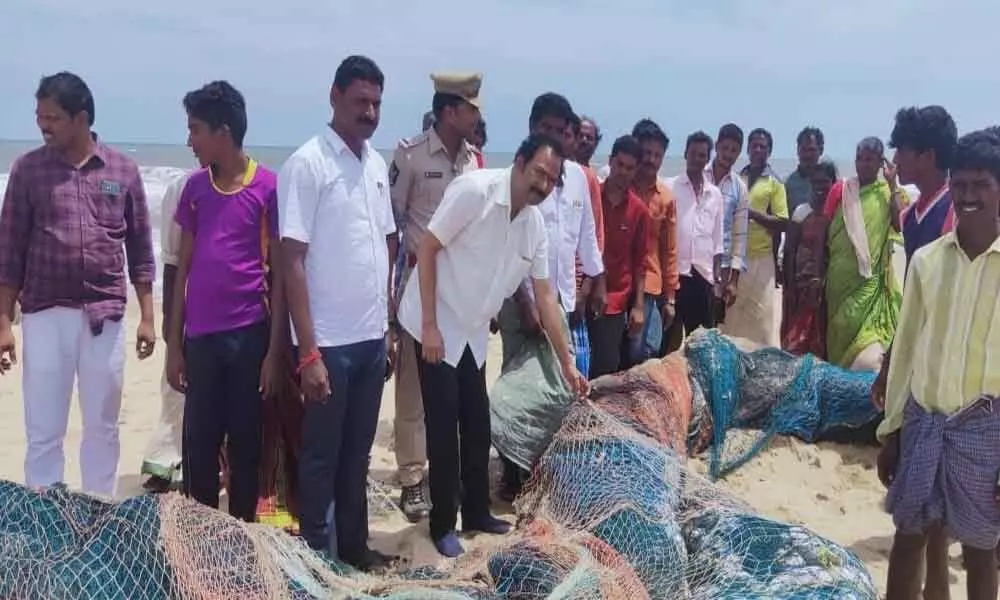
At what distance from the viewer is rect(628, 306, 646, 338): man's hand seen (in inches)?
206

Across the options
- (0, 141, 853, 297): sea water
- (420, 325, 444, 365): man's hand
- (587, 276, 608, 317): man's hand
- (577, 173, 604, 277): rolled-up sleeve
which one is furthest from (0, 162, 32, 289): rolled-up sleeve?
(0, 141, 853, 297): sea water

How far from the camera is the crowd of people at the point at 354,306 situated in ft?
9.69

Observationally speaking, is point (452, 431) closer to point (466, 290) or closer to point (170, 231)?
point (466, 290)

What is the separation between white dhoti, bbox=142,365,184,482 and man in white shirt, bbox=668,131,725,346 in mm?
3216

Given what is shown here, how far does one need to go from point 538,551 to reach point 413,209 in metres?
2.05

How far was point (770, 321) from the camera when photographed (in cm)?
696

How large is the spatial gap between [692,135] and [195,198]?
3854mm

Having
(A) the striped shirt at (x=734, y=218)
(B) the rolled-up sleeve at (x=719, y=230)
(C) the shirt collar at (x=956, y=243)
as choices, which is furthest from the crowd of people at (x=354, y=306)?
(A) the striped shirt at (x=734, y=218)

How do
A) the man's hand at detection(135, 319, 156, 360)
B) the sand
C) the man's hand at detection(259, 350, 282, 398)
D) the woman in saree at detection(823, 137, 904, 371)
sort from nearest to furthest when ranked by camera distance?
the man's hand at detection(259, 350, 282, 398), the man's hand at detection(135, 319, 156, 360), the sand, the woman in saree at detection(823, 137, 904, 371)

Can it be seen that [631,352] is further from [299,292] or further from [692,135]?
[299,292]

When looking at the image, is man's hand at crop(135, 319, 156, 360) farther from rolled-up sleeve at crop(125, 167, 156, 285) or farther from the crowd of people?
rolled-up sleeve at crop(125, 167, 156, 285)

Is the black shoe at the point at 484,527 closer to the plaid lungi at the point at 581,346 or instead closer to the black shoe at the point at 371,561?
the black shoe at the point at 371,561

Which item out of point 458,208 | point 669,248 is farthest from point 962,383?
point 669,248

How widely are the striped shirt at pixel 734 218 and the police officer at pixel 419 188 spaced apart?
2714mm
